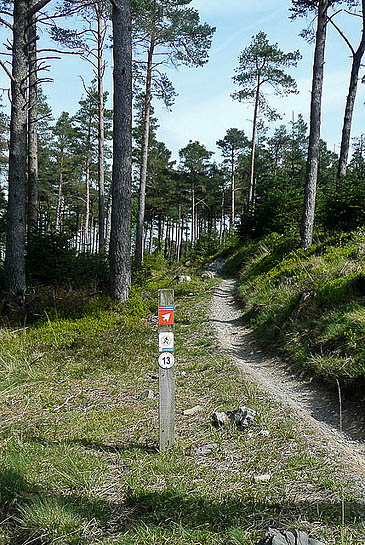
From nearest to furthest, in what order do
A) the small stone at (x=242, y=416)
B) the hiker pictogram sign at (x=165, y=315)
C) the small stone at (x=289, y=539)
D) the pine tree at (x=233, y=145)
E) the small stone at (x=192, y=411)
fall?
the small stone at (x=289, y=539) < the hiker pictogram sign at (x=165, y=315) < the small stone at (x=242, y=416) < the small stone at (x=192, y=411) < the pine tree at (x=233, y=145)

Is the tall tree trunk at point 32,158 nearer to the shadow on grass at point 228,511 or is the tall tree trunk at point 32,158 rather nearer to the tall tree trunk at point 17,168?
the tall tree trunk at point 17,168

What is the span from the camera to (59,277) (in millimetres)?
11453

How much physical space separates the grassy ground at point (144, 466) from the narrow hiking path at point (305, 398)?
0.61 ft

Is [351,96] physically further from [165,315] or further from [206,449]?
[206,449]

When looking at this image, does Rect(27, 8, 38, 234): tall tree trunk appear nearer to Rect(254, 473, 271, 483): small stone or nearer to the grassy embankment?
the grassy embankment

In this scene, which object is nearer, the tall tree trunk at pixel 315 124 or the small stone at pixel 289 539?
the small stone at pixel 289 539

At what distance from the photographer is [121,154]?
32.1ft

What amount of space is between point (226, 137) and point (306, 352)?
1402 inches

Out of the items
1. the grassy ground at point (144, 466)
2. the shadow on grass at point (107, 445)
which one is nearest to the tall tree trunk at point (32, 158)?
the grassy ground at point (144, 466)

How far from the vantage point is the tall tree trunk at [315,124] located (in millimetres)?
11492

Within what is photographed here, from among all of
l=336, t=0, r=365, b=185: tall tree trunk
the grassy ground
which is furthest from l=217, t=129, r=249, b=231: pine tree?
the grassy ground

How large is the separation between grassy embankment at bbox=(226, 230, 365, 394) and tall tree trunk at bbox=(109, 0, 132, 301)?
10.2 ft

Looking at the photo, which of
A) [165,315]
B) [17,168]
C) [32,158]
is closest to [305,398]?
[165,315]

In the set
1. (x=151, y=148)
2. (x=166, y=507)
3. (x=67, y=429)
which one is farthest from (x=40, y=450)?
(x=151, y=148)
